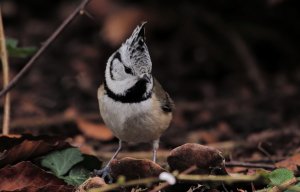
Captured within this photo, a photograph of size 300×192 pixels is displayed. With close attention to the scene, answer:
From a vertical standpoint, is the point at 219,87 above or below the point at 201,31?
below

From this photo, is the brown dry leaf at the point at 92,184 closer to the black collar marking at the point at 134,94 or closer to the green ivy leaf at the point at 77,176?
the green ivy leaf at the point at 77,176

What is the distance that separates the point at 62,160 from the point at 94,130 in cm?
156

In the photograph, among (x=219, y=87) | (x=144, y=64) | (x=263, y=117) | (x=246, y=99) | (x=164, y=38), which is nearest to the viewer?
(x=144, y=64)

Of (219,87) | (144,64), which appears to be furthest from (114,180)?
(219,87)

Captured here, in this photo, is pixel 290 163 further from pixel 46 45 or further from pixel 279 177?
pixel 46 45

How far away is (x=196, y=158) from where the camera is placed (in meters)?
2.56

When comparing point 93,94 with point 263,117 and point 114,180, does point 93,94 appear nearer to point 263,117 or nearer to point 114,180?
point 263,117

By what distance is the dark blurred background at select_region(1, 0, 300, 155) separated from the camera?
5.43m

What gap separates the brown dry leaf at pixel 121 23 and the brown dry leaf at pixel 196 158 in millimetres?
3609

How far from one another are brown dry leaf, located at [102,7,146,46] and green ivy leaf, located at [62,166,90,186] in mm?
3269

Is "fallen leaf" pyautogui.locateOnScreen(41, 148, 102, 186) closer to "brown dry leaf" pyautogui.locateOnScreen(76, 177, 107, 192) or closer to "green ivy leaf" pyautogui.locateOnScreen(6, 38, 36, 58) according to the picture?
"brown dry leaf" pyautogui.locateOnScreen(76, 177, 107, 192)

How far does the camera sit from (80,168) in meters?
2.94

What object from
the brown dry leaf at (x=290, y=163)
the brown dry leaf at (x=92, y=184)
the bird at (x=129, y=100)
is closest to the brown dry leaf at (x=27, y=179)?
the brown dry leaf at (x=92, y=184)

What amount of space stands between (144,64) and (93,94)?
2.51 meters
